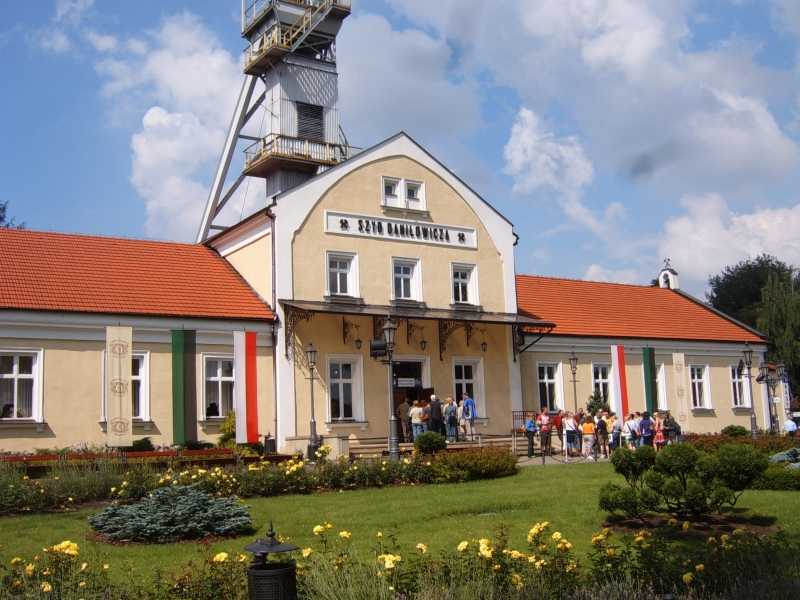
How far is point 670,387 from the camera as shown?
37.9 meters

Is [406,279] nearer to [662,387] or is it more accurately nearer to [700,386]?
[662,387]

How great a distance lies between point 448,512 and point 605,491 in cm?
286

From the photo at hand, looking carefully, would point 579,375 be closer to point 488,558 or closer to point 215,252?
point 215,252

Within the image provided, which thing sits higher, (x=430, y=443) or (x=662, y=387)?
(x=662, y=387)

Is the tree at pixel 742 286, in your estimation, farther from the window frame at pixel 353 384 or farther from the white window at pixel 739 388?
the window frame at pixel 353 384

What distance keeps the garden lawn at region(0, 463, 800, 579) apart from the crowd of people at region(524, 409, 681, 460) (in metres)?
8.12

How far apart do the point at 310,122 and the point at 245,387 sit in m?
17.4

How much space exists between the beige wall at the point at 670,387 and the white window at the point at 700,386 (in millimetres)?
218

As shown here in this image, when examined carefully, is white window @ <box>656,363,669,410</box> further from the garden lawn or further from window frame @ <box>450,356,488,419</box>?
the garden lawn

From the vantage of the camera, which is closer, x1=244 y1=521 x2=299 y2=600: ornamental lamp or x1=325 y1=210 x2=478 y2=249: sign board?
x1=244 y1=521 x2=299 y2=600: ornamental lamp

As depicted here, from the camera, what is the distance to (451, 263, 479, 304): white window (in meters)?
32.1

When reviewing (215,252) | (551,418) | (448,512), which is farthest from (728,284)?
(448,512)

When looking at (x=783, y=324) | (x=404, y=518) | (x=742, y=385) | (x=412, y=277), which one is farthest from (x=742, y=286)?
(x=404, y=518)

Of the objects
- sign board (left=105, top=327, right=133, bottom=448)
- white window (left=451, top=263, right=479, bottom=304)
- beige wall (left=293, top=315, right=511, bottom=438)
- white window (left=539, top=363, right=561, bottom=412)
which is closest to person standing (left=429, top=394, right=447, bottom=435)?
beige wall (left=293, top=315, right=511, bottom=438)
